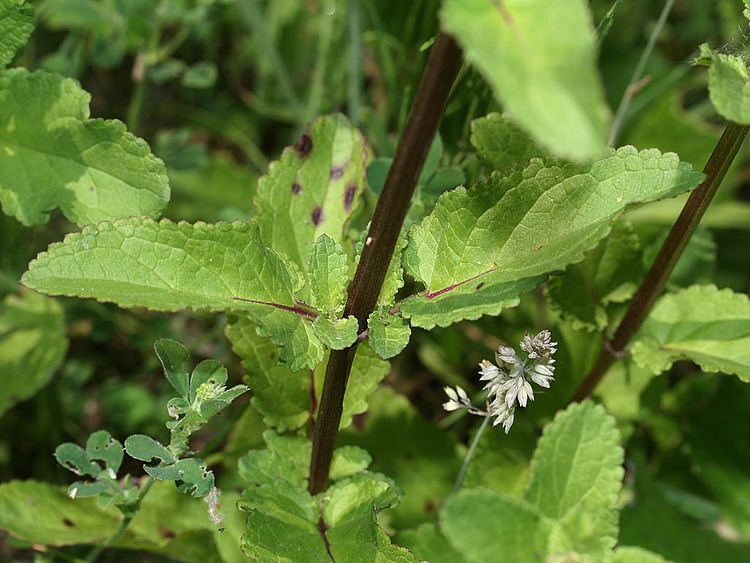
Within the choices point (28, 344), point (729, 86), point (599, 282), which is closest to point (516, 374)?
point (599, 282)

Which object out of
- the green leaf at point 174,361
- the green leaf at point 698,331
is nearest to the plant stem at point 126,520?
the green leaf at point 174,361

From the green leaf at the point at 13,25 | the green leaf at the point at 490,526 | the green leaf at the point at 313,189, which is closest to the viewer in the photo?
the green leaf at the point at 490,526

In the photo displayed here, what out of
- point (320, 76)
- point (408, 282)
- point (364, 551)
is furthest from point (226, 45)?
point (364, 551)

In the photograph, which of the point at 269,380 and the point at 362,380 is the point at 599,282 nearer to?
the point at 362,380

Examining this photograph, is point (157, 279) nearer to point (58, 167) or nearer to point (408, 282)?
point (58, 167)

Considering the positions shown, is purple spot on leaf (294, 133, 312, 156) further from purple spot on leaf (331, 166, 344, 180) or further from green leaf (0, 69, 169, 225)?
green leaf (0, 69, 169, 225)

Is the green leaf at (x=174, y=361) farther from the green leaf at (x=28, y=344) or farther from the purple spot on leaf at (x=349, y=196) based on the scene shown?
the green leaf at (x=28, y=344)

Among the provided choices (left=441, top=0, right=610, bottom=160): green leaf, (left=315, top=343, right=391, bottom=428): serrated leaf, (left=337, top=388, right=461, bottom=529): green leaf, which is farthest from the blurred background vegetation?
(left=441, top=0, right=610, bottom=160): green leaf
